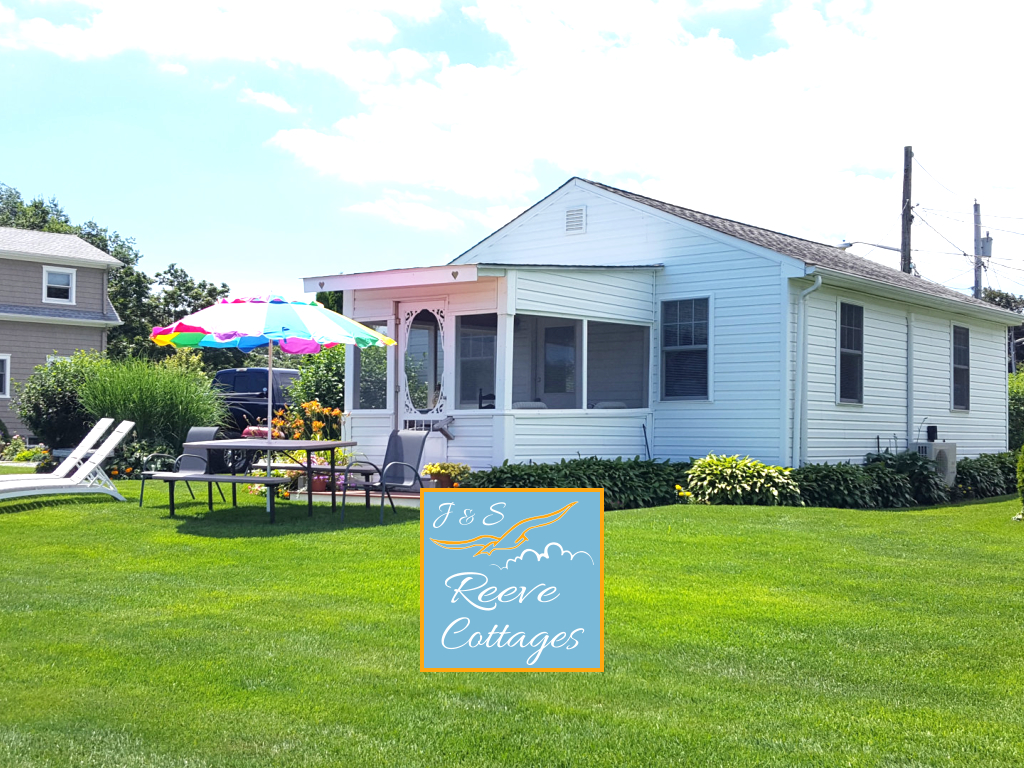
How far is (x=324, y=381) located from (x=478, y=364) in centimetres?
529

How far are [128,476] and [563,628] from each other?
13.8 metres

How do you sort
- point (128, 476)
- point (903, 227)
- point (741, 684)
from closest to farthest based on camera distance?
point (741, 684), point (128, 476), point (903, 227)

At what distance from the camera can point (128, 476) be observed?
1617 cm

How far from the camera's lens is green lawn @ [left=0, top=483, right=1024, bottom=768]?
3977mm

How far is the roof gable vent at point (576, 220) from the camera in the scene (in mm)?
16766

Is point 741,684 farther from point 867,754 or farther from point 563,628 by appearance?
point 563,628

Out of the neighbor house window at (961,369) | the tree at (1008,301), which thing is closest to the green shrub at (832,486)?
the neighbor house window at (961,369)

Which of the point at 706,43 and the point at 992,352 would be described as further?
the point at 992,352

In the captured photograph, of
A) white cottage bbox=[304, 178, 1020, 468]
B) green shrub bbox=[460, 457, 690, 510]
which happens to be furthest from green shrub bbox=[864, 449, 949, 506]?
green shrub bbox=[460, 457, 690, 510]

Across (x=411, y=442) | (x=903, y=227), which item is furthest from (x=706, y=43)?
(x=903, y=227)

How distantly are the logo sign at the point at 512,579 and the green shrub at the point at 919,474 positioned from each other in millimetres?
12721

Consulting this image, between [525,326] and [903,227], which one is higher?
[903,227]

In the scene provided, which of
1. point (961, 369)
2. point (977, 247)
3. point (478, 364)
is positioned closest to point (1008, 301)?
point (977, 247)

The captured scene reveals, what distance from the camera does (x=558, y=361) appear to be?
47.6ft
